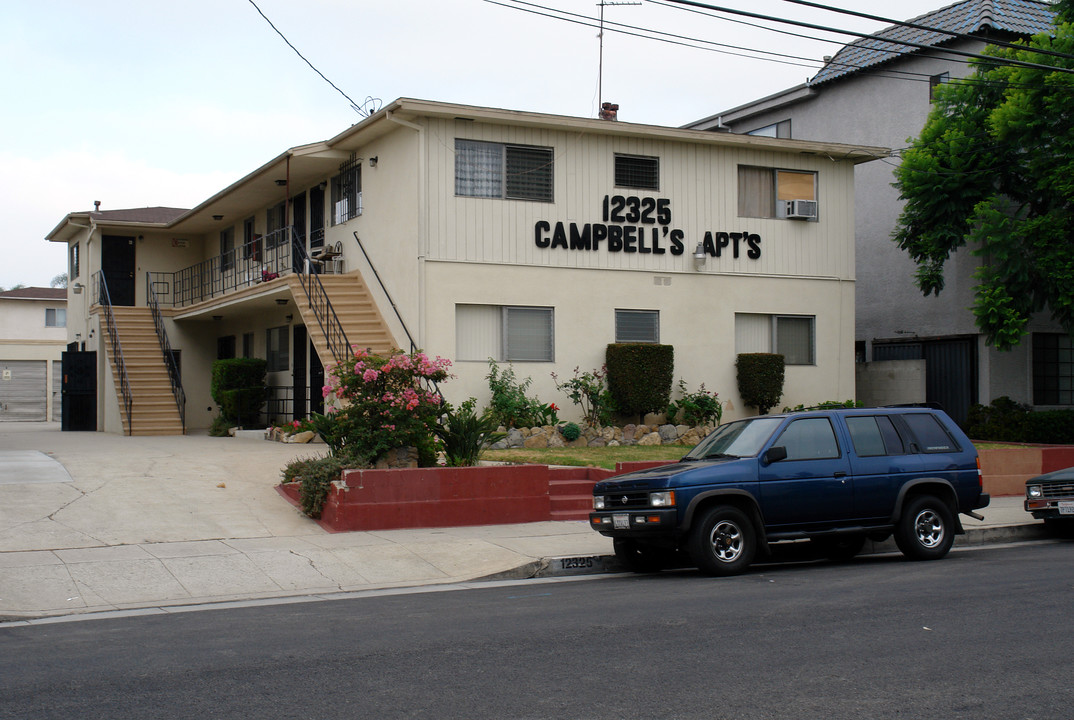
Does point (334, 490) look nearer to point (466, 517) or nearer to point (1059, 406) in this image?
point (466, 517)

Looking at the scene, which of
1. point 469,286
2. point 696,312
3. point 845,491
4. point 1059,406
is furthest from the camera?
point 1059,406

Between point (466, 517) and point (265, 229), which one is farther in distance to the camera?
point (265, 229)

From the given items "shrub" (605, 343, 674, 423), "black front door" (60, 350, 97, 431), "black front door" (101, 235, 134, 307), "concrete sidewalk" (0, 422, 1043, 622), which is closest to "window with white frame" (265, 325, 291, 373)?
"black front door" (60, 350, 97, 431)

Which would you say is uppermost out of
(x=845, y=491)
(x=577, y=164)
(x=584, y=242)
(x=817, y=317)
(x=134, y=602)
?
(x=577, y=164)

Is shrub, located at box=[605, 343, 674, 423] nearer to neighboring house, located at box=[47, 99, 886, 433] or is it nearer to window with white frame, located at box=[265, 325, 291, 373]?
neighboring house, located at box=[47, 99, 886, 433]

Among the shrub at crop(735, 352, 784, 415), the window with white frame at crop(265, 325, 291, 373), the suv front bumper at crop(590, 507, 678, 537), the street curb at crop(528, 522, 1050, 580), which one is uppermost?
the window with white frame at crop(265, 325, 291, 373)

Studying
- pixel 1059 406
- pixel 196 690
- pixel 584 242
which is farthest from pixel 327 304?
pixel 1059 406

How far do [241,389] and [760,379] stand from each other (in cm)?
1229

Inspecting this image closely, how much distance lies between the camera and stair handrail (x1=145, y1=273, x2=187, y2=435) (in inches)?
1048

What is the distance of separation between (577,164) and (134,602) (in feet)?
45.8

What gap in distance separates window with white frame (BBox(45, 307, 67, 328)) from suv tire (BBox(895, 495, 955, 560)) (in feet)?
152

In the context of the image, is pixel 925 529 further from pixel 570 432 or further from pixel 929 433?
pixel 570 432

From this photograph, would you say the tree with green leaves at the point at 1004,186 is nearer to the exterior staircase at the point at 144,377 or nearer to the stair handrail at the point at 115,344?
the exterior staircase at the point at 144,377

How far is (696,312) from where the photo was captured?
72.8ft
